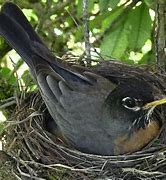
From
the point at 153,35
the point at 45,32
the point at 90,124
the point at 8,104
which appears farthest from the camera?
the point at 45,32

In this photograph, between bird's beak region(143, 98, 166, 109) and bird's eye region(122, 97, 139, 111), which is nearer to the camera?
bird's beak region(143, 98, 166, 109)

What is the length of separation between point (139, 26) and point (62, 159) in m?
1.26

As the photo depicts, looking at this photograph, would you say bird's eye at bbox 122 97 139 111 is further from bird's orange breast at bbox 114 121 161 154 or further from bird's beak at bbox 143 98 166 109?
bird's orange breast at bbox 114 121 161 154

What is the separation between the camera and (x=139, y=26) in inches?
200

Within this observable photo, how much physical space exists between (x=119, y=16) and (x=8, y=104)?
111cm

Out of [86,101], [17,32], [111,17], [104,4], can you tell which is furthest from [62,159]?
[111,17]

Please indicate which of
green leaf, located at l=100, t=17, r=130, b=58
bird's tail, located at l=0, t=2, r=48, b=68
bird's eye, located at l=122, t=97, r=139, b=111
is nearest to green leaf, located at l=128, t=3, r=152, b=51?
green leaf, located at l=100, t=17, r=130, b=58

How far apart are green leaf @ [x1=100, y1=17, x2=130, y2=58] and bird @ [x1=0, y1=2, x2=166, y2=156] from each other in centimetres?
27

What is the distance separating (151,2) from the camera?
195 inches

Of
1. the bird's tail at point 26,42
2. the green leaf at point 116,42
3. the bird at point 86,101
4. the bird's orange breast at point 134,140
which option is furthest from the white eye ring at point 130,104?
the green leaf at point 116,42

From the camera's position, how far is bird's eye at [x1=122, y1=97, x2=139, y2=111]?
15.2 ft

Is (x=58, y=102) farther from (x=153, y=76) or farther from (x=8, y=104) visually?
(x=153, y=76)

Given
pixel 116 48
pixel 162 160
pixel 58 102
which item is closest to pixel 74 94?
pixel 58 102

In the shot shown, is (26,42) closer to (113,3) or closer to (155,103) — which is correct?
(113,3)
